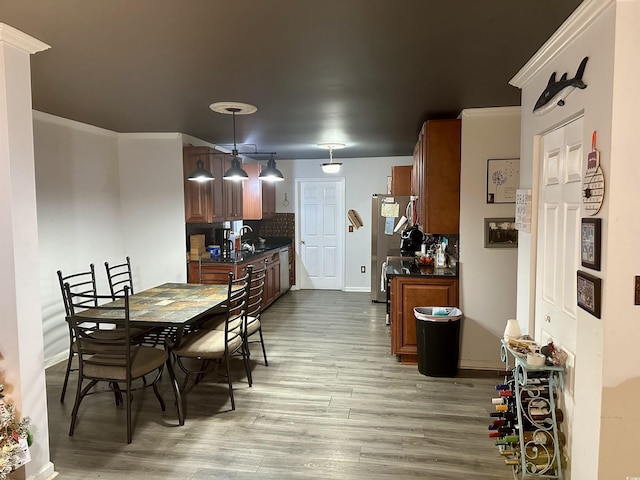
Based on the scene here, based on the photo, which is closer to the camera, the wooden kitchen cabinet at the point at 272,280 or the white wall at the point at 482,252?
the white wall at the point at 482,252

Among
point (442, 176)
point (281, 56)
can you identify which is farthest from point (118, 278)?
point (442, 176)

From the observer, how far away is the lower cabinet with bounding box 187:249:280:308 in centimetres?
485

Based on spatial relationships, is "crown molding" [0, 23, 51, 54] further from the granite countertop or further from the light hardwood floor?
the granite countertop

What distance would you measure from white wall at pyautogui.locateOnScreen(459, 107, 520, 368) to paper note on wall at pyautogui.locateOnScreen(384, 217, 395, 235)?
8.28ft

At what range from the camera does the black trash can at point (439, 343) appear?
3.60m

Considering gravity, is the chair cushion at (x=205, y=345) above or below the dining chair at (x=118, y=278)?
below

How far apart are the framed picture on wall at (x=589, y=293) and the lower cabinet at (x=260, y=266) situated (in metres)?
3.64

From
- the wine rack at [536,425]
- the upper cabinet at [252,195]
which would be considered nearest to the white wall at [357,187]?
the upper cabinet at [252,195]

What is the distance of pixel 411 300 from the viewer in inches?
154

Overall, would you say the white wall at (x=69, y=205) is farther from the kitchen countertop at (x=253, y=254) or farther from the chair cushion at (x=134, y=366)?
the chair cushion at (x=134, y=366)

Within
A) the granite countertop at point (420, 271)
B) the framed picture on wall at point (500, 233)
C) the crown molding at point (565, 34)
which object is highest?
the crown molding at point (565, 34)

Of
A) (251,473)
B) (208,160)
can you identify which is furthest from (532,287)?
(208,160)

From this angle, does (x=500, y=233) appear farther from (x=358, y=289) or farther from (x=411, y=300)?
(x=358, y=289)

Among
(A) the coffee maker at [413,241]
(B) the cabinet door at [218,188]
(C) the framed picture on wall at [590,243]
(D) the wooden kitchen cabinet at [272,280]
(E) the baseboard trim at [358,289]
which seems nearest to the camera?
(C) the framed picture on wall at [590,243]
